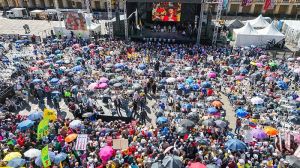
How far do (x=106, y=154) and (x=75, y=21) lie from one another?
84.4 ft

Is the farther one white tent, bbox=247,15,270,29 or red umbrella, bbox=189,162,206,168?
white tent, bbox=247,15,270,29

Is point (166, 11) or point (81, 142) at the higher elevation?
point (166, 11)

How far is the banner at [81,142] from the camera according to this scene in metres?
15.2

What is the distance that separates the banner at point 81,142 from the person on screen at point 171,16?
26757 millimetres

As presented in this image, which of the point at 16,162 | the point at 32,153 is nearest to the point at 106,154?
the point at 32,153

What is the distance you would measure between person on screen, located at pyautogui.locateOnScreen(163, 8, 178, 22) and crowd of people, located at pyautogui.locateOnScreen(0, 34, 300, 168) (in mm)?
7438

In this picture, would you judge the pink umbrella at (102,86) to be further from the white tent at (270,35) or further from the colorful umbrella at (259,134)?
the white tent at (270,35)

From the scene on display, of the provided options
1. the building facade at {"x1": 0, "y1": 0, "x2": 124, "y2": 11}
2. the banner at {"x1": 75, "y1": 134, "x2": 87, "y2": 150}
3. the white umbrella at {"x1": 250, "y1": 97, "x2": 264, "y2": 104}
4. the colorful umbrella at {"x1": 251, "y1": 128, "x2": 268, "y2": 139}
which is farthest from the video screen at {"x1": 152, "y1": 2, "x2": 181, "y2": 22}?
the banner at {"x1": 75, "y1": 134, "x2": 87, "y2": 150}

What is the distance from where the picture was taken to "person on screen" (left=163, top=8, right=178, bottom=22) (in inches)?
1511

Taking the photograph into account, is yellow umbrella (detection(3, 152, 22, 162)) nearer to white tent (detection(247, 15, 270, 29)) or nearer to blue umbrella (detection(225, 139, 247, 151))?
blue umbrella (detection(225, 139, 247, 151))

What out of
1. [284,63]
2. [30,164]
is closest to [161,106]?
[30,164]

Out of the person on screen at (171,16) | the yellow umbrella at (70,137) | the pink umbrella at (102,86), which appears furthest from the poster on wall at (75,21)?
the yellow umbrella at (70,137)

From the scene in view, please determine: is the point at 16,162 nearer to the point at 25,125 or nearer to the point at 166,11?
the point at 25,125

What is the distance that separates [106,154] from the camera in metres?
14.3
